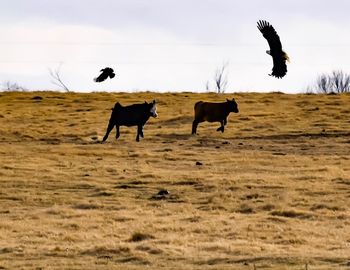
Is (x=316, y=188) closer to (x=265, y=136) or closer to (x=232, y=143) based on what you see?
(x=232, y=143)

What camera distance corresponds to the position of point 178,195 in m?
21.6

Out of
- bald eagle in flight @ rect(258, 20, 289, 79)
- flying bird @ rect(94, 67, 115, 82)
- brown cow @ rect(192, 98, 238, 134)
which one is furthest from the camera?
brown cow @ rect(192, 98, 238, 134)

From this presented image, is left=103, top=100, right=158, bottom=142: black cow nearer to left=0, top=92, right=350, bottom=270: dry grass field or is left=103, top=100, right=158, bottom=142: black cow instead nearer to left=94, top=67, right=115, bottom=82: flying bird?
left=0, top=92, right=350, bottom=270: dry grass field

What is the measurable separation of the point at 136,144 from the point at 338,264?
71.5 feet

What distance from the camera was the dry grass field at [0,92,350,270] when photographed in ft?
45.3

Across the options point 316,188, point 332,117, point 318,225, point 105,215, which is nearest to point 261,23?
point 318,225

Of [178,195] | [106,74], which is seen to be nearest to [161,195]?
[178,195]

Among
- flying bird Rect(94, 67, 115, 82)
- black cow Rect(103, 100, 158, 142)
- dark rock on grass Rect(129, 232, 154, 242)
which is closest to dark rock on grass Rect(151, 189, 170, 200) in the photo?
flying bird Rect(94, 67, 115, 82)

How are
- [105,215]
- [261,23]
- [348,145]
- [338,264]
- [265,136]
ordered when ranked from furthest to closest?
[265,136]
[348,145]
[105,215]
[338,264]
[261,23]

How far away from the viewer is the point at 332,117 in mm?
44969

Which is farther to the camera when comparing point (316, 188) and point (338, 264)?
point (316, 188)

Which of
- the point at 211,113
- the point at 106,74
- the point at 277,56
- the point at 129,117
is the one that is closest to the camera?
the point at 277,56

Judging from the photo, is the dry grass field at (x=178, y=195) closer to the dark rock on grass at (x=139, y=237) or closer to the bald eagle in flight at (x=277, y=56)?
the dark rock on grass at (x=139, y=237)

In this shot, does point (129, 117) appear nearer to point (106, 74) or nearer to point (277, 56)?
point (106, 74)
